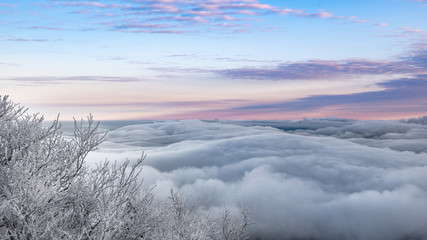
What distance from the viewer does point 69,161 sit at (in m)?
14.6

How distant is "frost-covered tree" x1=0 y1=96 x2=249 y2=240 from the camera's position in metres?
11.1

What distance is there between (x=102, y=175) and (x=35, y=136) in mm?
2761

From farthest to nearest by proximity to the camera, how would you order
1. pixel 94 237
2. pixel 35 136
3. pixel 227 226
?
pixel 227 226 → pixel 35 136 → pixel 94 237

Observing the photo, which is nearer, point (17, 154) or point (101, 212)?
point (101, 212)

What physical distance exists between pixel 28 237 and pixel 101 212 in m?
2.27

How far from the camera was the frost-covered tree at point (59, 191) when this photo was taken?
438 inches

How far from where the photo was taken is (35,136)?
47.8 ft

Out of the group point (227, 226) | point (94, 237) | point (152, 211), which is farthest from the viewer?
point (227, 226)

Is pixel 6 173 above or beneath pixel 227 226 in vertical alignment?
above

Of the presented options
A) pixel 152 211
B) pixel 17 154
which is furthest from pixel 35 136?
pixel 152 211

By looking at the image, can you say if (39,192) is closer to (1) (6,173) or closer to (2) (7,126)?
(1) (6,173)

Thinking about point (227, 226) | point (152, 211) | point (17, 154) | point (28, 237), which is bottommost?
point (227, 226)

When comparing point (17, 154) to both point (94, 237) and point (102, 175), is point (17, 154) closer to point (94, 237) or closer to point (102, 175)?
point (102, 175)

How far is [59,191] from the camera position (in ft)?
41.7
